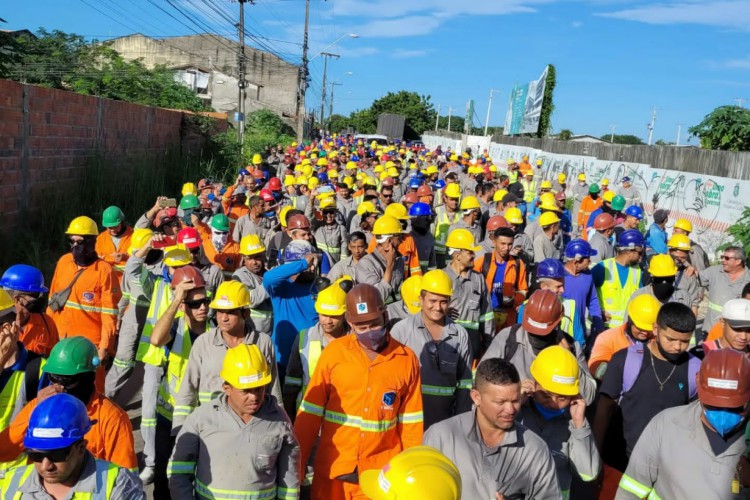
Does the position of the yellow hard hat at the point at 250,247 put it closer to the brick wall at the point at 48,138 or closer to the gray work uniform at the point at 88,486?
the gray work uniform at the point at 88,486

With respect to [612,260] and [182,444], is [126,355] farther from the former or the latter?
[612,260]

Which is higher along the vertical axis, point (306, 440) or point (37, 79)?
point (37, 79)

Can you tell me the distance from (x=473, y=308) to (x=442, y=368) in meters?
1.43

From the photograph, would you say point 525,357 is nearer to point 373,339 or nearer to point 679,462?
point 373,339

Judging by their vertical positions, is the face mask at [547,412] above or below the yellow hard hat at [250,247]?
below

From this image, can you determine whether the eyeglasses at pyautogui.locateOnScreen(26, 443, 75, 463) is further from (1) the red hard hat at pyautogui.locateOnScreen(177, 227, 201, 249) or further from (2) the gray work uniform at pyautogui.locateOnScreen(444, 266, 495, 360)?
(1) the red hard hat at pyautogui.locateOnScreen(177, 227, 201, 249)

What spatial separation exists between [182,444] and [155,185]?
14.5m

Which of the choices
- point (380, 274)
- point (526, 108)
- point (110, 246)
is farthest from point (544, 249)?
point (526, 108)

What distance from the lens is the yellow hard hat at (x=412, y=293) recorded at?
5762 mm

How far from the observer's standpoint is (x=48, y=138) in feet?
40.5

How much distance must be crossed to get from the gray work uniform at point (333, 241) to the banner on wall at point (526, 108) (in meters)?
37.6

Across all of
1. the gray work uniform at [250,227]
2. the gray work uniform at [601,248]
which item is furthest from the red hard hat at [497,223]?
the gray work uniform at [250,227]

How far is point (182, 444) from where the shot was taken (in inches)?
144

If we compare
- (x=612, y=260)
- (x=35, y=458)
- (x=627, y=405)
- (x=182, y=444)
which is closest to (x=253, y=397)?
(x=182, y=444)
